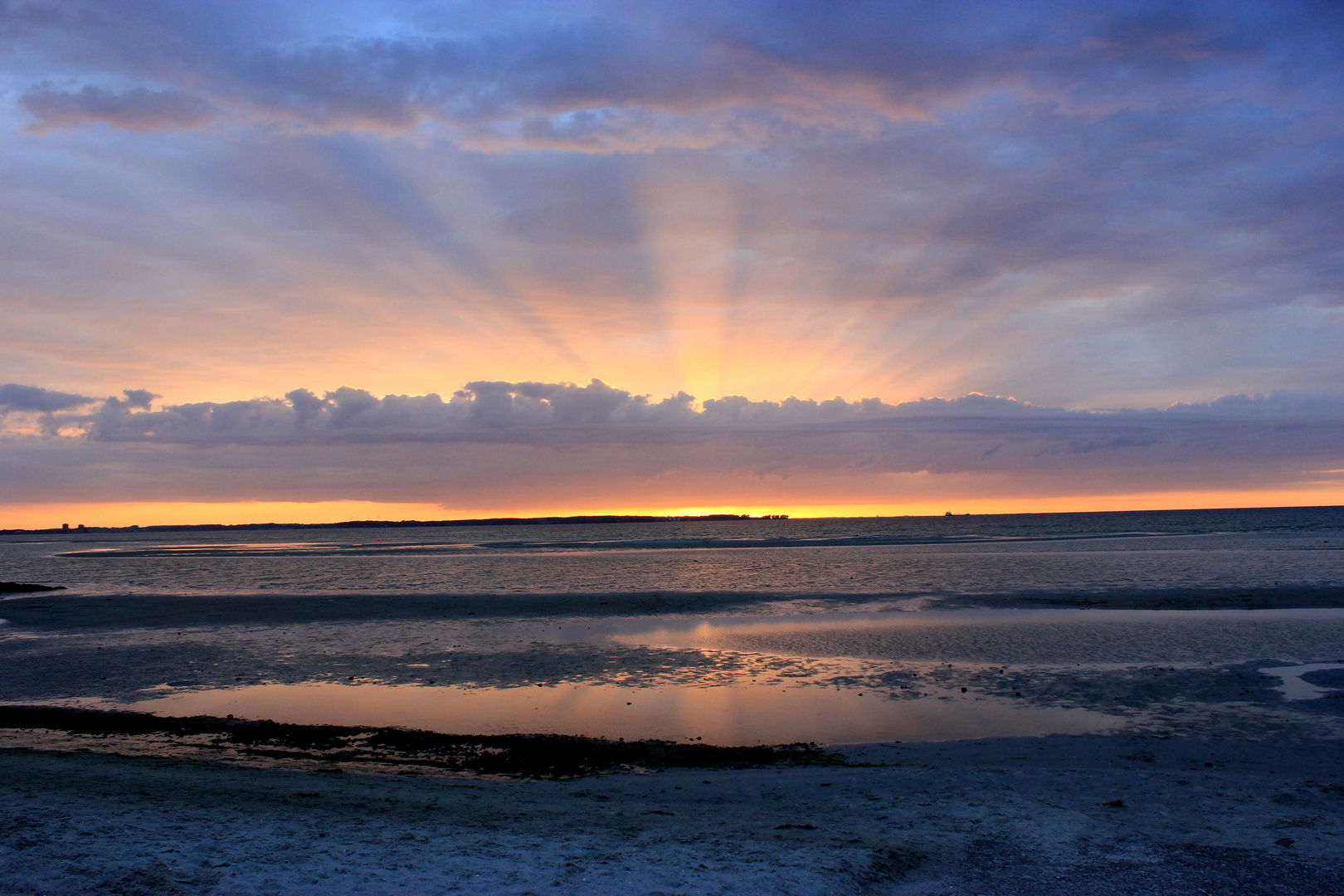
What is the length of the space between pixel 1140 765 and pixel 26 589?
193ft

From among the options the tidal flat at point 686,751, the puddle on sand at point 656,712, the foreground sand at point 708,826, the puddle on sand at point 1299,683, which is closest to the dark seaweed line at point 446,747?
the tidal flat at point 686,751

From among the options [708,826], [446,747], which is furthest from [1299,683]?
[446,747]

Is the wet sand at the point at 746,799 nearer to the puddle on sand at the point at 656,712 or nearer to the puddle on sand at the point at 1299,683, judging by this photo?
the puddle on sand at the point at 1299,683

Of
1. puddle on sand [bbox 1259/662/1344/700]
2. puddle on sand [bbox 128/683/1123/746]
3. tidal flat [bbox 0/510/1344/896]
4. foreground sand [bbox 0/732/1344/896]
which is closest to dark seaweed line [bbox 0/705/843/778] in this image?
tidal flat [bbox 0/510/1344/896]

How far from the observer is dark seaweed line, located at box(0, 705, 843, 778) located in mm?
12156

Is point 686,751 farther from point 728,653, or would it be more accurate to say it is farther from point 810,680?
point 728,653

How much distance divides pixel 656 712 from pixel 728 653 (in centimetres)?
747

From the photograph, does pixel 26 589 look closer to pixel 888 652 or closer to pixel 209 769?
pixel 209 769

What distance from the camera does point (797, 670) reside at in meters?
20.1

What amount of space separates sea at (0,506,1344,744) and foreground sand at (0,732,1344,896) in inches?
104

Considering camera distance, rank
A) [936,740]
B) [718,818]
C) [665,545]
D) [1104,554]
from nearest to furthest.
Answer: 1. [718,818]
2. [936,740]
3. [1104,554]
4. [665,545]

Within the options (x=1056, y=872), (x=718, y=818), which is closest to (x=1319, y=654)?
(x=1056, y=872)

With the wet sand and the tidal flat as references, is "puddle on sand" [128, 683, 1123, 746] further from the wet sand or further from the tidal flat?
the wet sand

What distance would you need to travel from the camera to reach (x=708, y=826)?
9039mm
